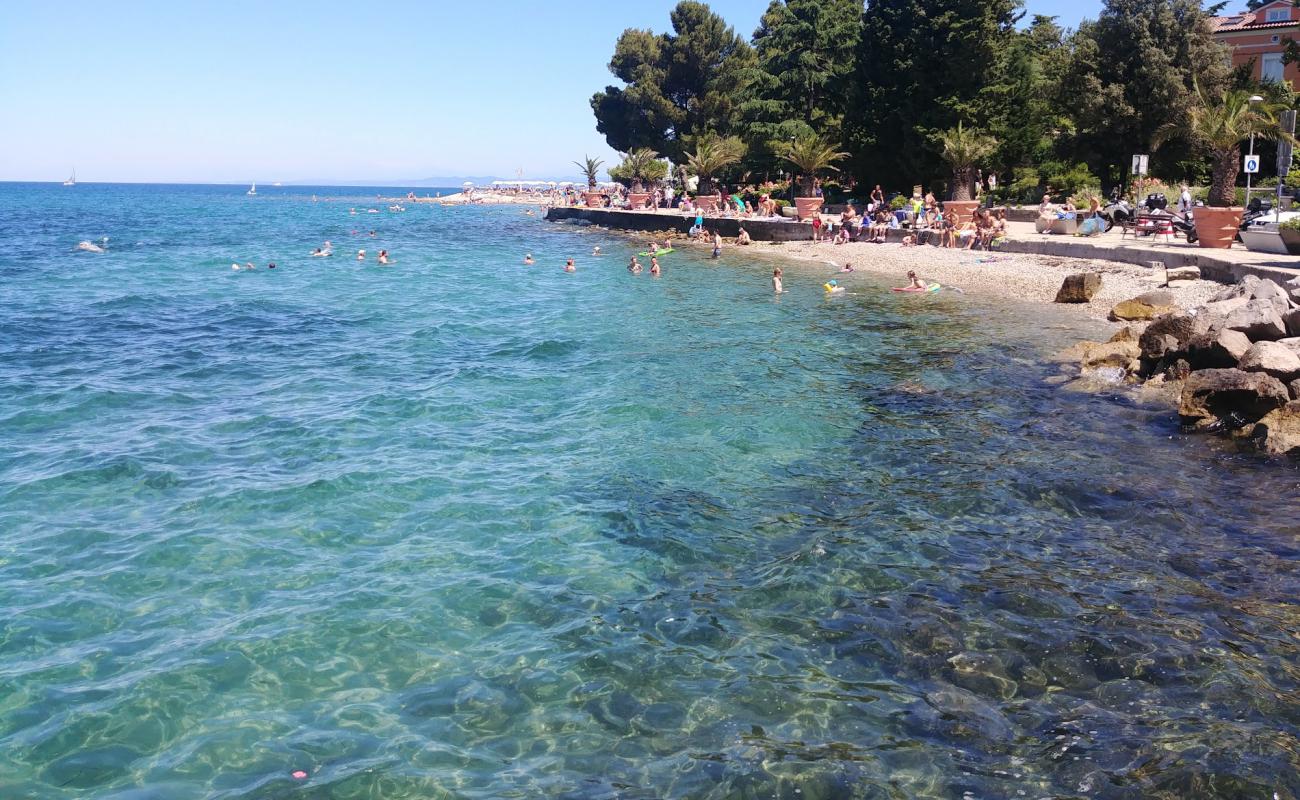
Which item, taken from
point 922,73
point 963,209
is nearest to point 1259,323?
point 963,209

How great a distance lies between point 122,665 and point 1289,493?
10.3 m

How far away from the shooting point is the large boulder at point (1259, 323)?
12086 millimetres

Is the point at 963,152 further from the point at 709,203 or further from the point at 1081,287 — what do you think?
the point at 709,203

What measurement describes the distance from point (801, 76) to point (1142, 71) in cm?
1642

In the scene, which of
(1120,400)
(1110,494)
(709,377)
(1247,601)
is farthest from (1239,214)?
(1247,601)

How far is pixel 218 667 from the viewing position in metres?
6.18

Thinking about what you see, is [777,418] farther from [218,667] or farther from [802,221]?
[802,221]

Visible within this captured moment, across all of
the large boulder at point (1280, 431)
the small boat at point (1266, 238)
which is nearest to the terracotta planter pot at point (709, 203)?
the small boat at point (1266, 238)

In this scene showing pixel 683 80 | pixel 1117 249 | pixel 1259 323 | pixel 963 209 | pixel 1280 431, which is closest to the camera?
pixel 1280 431

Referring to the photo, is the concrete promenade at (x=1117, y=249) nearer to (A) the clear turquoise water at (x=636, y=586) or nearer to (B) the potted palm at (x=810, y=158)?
(B) the potted palm at (x=810, y=158)

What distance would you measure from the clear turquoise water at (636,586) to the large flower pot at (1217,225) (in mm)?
10109

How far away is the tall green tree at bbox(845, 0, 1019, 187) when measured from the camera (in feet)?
115

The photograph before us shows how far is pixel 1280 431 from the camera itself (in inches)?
396

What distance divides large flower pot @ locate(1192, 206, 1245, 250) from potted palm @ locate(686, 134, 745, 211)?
27.1m
